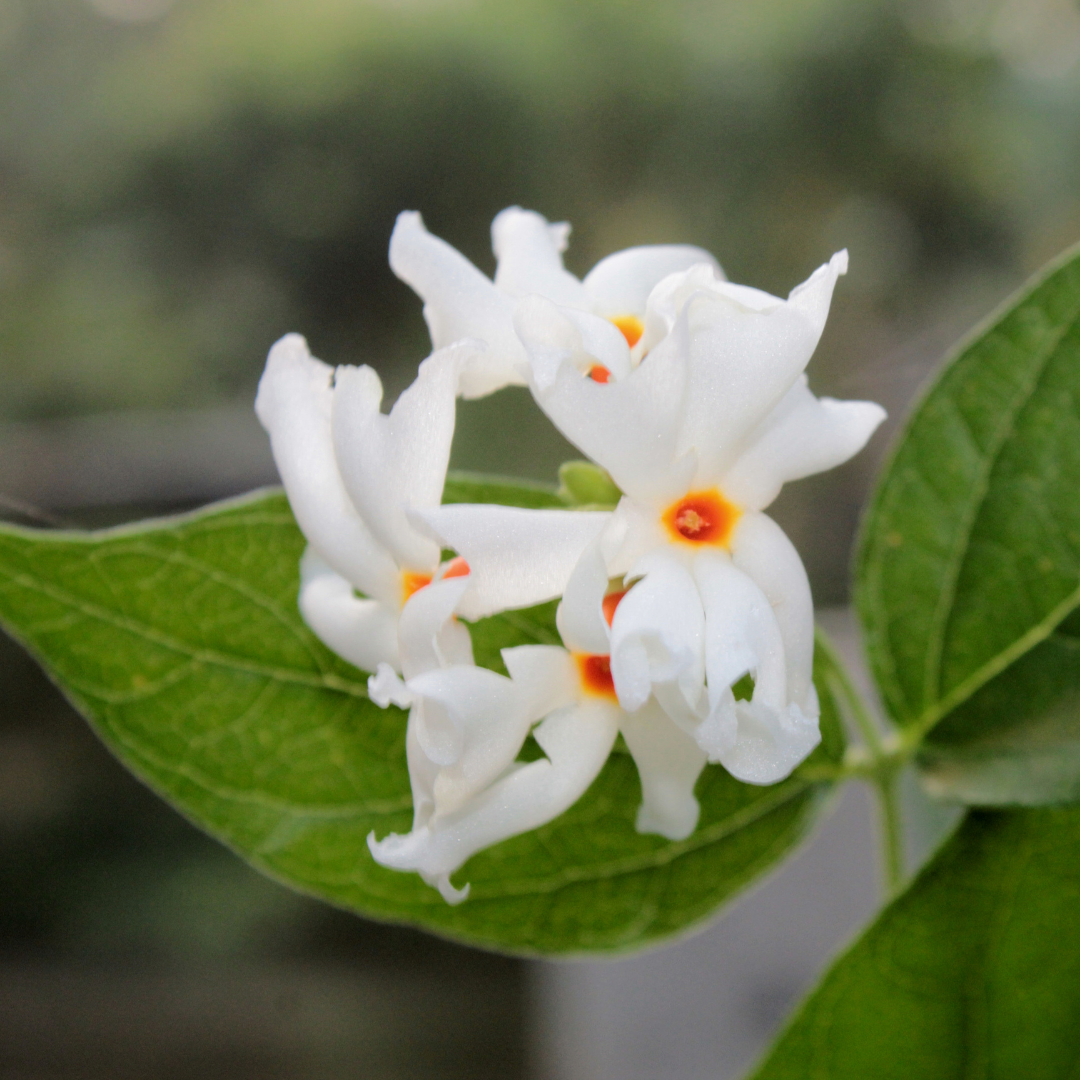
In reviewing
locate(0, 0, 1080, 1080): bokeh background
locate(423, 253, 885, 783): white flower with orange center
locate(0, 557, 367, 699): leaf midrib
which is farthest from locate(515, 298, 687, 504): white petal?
locate(0, 0, 1080, 1080): bokeh background

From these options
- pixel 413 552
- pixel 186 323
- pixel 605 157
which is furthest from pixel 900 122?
pixel 413 552

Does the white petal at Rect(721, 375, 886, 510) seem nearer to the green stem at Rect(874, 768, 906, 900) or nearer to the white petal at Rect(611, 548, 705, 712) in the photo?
the white petal at Rect(611, 548, 705, 712)

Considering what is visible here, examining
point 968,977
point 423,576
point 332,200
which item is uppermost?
point 332,200

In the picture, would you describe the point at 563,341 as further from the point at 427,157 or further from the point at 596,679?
the point at 427,157

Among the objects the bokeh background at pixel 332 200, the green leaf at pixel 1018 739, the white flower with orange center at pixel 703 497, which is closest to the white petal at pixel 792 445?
the white flower with orange center at pixel 703 497

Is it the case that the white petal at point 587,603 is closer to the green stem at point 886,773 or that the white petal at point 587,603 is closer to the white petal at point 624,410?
the white petal at point 624,410

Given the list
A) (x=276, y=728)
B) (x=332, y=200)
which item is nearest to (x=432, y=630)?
(x=276, y=728)

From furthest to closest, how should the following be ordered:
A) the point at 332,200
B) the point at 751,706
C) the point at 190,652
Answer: the point at 332,200 < the point at 190,652 < the point at 751,706

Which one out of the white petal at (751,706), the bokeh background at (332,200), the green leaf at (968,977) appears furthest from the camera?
the bokeh background at (332,200)
